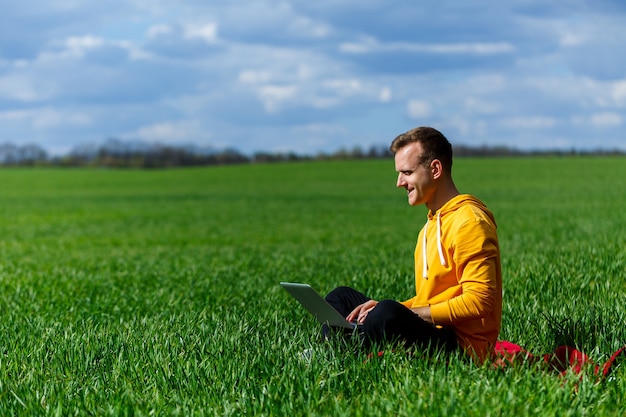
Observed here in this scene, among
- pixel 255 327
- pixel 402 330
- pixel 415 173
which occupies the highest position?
pixel 415 173

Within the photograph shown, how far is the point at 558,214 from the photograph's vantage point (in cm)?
2839

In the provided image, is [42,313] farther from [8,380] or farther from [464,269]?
[464,269]

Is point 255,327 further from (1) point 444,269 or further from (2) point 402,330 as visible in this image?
(1) point 444,269

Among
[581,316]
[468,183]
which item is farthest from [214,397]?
[468,183]

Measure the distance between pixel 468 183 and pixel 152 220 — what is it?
36.9 metres

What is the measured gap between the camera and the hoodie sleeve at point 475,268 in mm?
5156

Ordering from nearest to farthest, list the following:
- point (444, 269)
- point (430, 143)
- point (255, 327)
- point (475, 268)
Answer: point (475, 268) → point (430, 143) → point (444, 269) → point (255, 327)

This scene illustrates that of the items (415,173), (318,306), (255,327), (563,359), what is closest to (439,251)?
(415,173)

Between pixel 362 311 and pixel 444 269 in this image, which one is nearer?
pixel 444 269

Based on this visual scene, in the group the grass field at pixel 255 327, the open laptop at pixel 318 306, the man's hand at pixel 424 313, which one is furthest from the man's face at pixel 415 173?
the grass field at pixel 255 327

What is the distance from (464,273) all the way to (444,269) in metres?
0.21

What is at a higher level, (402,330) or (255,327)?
(402,330)

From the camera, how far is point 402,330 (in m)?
5.38

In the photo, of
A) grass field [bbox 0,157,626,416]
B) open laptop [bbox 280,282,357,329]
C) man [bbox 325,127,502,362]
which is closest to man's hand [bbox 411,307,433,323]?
man [bbox 325,127,502,362]
